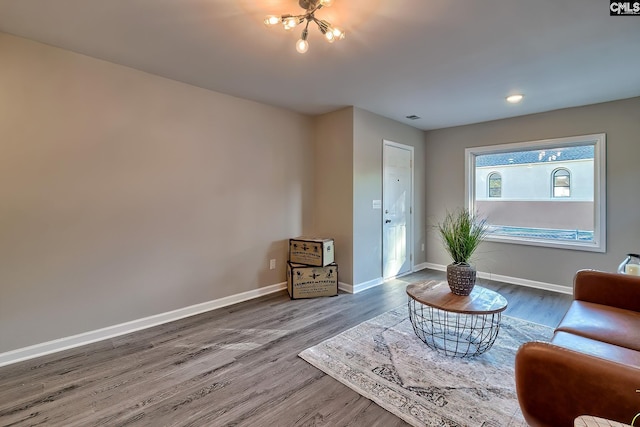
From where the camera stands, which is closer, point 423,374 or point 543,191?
point 423,374

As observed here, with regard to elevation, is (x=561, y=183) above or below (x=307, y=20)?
below

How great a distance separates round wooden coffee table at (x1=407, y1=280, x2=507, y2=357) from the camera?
86.4 inches

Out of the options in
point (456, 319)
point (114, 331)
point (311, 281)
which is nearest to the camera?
point (114, 331)

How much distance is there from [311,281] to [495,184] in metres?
3.35

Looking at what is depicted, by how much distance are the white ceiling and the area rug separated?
249cm

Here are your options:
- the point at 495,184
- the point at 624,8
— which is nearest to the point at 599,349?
the point at 624,8

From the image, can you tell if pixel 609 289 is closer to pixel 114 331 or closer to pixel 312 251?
pixel 312 251

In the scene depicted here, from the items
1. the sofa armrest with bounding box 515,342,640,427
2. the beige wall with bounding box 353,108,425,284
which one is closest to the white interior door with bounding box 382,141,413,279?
the beige wall with bounding box 353,108,425,284

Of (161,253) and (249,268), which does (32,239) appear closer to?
(161,253)

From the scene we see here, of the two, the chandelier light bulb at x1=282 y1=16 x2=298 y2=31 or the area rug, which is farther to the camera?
the chandelier light bulb at x1=282 y1=16 x2=298 y2=31

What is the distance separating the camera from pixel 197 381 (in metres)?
2.04

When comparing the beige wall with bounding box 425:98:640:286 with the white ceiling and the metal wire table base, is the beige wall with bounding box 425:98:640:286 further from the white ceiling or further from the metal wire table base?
the metal wire table base

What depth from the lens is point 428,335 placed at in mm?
2672

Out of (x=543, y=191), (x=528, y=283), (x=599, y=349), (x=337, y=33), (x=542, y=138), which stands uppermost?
(x=337, y=33)
